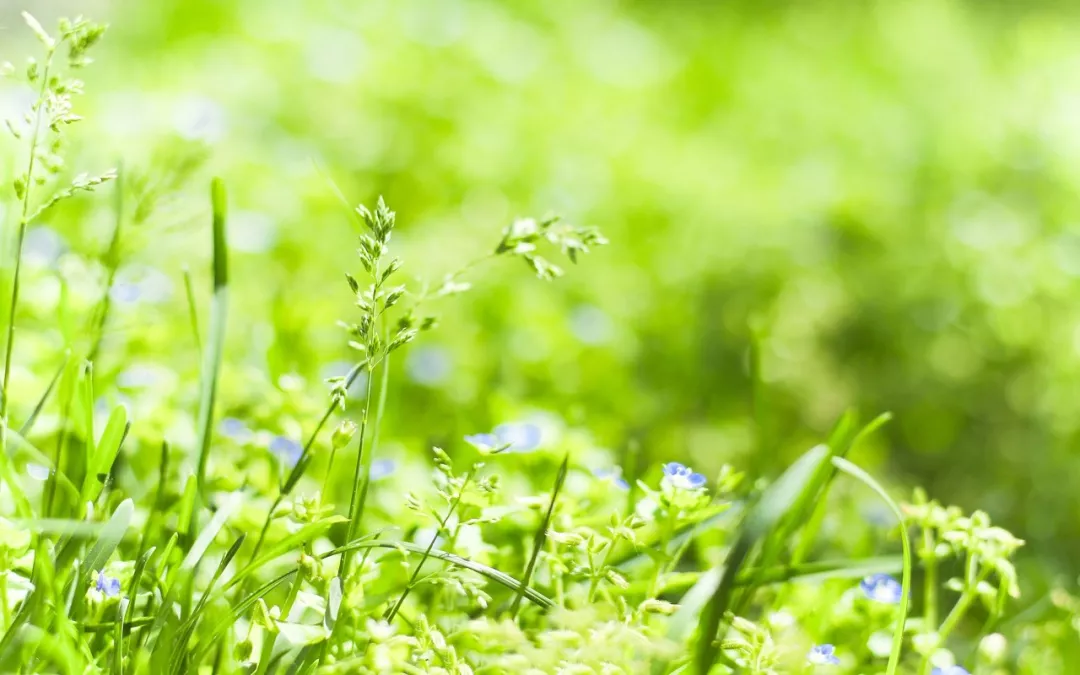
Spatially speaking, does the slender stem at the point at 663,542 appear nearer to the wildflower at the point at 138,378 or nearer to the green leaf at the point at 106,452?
the green leaf at the point at 106,452

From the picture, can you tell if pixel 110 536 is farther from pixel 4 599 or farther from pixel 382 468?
pixel 382 468

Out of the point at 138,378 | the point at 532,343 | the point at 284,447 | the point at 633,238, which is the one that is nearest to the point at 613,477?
the point at 284,447

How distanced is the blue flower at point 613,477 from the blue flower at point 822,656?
30 cm

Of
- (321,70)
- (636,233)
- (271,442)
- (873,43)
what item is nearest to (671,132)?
(636,233)

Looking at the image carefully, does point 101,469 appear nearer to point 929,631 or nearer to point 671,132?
point 929,631

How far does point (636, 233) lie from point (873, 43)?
280cm

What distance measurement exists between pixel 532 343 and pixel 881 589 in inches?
49.7

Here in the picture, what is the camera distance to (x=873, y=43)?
510cm

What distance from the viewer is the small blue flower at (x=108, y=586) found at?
0.96 metres

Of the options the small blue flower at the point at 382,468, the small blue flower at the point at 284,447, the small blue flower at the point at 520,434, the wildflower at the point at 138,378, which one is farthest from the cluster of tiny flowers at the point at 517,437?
the wildflower at the point at 138,378

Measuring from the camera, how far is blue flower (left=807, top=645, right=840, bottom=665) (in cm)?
96

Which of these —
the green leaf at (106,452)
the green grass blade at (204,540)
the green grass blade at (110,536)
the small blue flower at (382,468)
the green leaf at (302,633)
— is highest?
the green leaf at (106,452)

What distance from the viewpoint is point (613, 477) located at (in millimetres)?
1192

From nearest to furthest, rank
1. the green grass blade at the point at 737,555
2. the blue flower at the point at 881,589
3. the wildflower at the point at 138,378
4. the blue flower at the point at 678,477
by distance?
the green grass blade at the point at 737,555 → the blue flower at the point at 678,477 → the blue flower at the point at 881,589 → the wildflower at the point at 138,378
